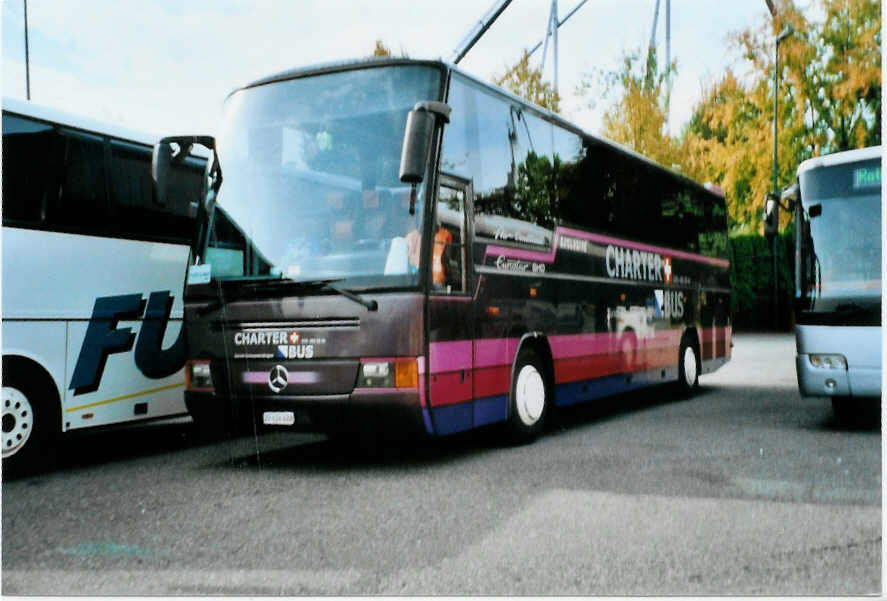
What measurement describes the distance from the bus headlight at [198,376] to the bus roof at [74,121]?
2.23 m

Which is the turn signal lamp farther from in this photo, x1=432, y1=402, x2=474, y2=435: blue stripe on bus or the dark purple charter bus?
x1=432, y1=402, x2=474, y2=435: blue stripe on bus

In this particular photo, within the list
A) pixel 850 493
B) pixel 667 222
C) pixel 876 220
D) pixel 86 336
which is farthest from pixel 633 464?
pixel 667 222

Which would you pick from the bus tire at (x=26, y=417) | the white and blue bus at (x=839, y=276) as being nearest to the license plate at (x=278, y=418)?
the bus tire at (x=26, y=417)

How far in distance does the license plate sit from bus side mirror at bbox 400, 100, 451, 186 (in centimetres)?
202

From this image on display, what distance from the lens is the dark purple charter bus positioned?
744 centimetres

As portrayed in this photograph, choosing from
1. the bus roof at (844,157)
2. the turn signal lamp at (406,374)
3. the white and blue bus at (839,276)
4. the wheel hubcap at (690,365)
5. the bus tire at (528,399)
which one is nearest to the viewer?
the turn signal lamp at (406,374)

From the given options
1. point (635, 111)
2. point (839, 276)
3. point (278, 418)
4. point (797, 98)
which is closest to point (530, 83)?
point (635, 111)

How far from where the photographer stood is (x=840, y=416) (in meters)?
10.4

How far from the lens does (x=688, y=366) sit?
14.2 metres

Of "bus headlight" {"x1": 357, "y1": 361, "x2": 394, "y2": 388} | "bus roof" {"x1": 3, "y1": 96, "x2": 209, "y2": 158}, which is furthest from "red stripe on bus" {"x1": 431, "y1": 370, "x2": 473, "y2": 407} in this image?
"bus roof" {"x1": 3, "y1": 96, "x2": 209, "y2": 158}

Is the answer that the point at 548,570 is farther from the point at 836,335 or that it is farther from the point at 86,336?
the point at 836,335

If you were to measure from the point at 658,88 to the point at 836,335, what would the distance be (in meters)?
9.24

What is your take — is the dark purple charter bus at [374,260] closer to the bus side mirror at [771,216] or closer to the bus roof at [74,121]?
the bus roof at [74,121]

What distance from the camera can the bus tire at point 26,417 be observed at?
25.7ft
